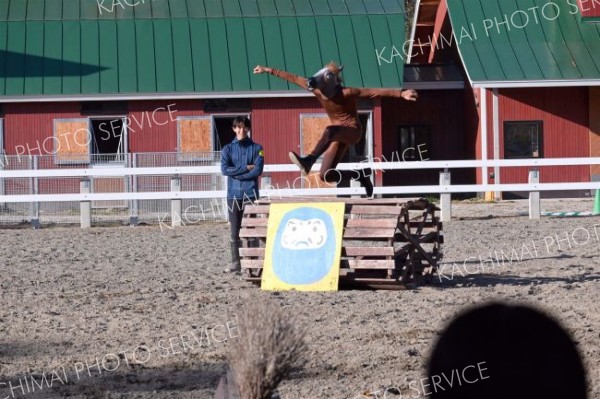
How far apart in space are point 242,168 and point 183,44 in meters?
17.4

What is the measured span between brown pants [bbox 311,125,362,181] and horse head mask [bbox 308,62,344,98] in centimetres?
37

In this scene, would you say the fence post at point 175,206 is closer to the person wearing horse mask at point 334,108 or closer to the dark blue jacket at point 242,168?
the dark blue jacket at point 242,168

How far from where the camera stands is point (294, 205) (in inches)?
434

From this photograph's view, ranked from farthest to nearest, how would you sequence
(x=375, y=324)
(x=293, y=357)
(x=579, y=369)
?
(x=375, y=324) → (x=293, y=357) → (x=579, y=369)

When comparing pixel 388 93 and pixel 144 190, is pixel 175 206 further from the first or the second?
pixel 388 93

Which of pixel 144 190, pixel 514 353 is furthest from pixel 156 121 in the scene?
pixel 514 353

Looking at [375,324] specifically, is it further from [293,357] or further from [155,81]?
[155,81]

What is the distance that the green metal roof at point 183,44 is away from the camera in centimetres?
2848

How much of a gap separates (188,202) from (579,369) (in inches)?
793

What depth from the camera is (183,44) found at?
29.1 m

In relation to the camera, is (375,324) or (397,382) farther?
(375,324)

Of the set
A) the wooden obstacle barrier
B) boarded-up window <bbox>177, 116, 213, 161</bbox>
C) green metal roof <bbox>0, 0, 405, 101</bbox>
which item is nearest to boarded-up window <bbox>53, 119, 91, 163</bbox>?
green metal roof <bbox>0, 0, 405, 101</bbox>

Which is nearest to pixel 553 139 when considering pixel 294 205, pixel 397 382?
pixel 294 205

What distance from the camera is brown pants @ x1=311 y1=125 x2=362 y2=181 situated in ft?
35.3
